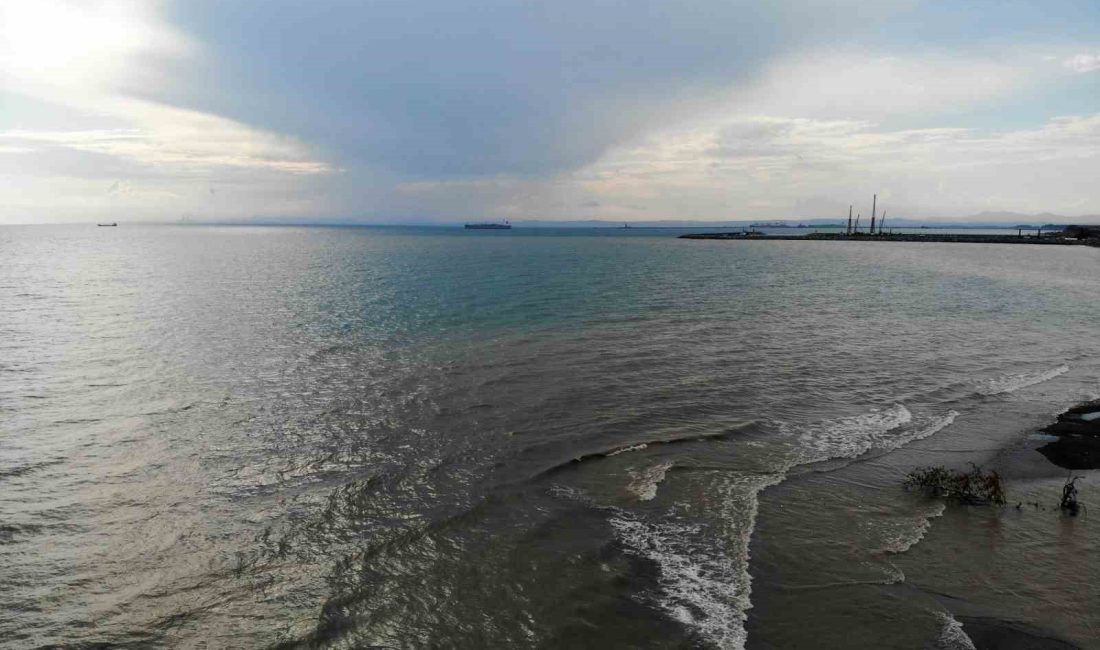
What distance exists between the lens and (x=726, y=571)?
9742 millimetres

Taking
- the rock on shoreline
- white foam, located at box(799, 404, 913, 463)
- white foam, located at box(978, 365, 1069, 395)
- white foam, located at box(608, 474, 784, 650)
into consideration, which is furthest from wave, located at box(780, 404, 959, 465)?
white foam, located at box(978, 365, 1069, 395)

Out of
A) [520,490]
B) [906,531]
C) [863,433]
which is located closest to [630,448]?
[520,490]

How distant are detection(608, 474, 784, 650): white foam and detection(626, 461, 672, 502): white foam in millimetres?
1013

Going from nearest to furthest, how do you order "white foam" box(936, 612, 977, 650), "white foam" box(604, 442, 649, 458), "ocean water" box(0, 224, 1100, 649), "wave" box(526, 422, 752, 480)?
"white foam" box(936, 612, 977, 650) → "ocean water" box(0, 224, 1100, 649) → "wave" box(526, 422, 752, 480) → "white foam" box(604, 442, 649, 458)

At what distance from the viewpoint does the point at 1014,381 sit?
22.5 m

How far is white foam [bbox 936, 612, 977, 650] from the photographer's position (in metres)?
7.86

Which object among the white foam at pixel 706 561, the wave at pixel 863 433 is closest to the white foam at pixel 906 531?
the white foam at pixel 706 561

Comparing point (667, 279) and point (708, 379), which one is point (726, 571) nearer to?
point (708, 379)

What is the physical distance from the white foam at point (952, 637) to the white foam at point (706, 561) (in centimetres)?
264

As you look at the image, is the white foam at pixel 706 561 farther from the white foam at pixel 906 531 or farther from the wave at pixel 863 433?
the wave at pixel 863 433

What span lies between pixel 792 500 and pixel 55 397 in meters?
23.4

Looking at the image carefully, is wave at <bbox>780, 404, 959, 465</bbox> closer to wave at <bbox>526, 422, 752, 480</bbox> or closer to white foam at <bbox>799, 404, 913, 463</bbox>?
white foam at <bbox>799, 404, 913, 463</bbox>

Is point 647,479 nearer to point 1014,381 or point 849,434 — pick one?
point 849,434

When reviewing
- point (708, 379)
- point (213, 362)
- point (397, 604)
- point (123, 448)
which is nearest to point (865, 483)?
point (708, 379)
